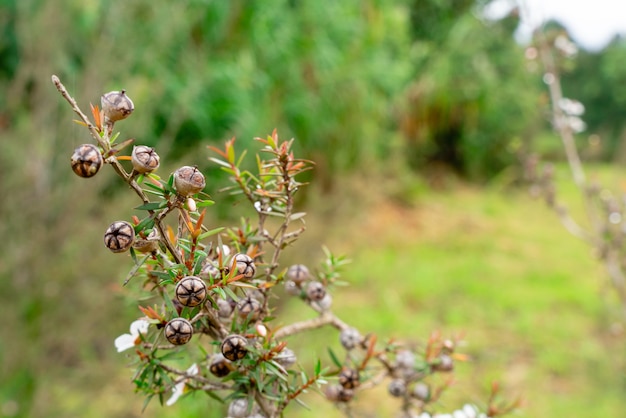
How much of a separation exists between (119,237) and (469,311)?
13.4 feet

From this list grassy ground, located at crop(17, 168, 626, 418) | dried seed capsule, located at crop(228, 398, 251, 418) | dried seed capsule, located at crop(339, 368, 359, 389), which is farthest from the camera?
grassy ground, located at crop(17, 168, 626, 418)

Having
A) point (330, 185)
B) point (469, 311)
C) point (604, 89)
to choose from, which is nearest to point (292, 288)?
point (469, 311)

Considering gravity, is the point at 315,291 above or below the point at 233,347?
above

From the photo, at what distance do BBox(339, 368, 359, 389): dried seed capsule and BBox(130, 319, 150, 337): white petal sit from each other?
0.69 feet

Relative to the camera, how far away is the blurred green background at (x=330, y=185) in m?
2.41

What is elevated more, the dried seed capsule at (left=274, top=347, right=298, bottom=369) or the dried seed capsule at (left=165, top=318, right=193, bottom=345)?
the dried seed capsule at (left=274, top=347, right=298, bottom=369)

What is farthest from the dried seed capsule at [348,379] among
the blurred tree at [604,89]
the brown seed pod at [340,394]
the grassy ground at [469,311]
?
the blurred tree at [604,89]

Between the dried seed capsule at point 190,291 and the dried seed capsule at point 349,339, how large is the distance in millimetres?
287

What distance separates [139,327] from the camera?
1.97ft

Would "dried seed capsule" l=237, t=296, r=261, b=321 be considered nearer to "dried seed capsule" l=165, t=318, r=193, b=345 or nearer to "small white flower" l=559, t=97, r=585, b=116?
"dried seed capsule" l=165, t=318, r=193, b=345

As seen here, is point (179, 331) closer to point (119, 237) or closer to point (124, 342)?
point (119, 237)

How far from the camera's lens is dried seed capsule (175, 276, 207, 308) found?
0.44m

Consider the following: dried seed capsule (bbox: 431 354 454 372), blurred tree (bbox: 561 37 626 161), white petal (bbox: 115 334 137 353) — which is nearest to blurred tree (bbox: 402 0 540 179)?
blurred tree (bbox: 561 37 626 161)

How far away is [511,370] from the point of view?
11.6 ft
